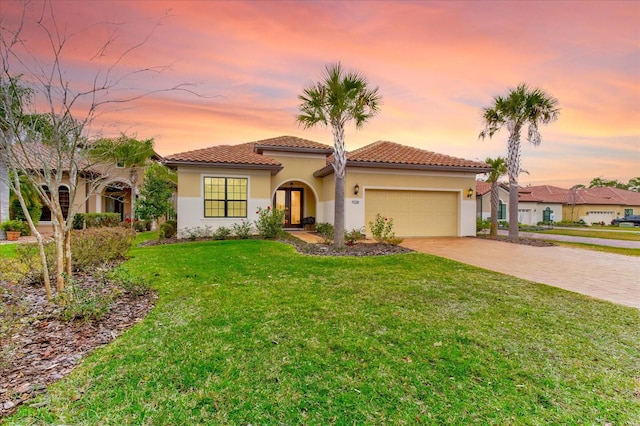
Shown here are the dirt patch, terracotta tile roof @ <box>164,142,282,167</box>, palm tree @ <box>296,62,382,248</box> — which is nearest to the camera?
the dirt patch

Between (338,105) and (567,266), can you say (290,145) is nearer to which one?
(338,105)

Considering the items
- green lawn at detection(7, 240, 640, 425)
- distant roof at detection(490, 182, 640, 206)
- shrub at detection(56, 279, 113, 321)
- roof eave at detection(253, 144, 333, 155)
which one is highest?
roof eave at detection(253, 144, 333, 155)

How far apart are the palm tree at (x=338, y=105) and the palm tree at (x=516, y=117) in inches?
326

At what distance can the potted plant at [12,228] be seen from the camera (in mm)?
14789

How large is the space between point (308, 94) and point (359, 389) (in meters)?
9.92

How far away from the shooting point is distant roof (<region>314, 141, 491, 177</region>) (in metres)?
15.2

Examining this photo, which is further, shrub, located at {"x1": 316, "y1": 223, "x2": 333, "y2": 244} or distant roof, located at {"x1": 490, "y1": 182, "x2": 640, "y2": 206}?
distant roof, located at {"x1": 490, "y1": 182, "x2": 640, "y2": 206}

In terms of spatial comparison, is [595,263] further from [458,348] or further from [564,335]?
[458,348]

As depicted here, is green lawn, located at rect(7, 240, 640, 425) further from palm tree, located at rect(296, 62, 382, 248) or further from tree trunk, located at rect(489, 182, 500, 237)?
tree trunk, located at rect(489, 182, 500, 237)

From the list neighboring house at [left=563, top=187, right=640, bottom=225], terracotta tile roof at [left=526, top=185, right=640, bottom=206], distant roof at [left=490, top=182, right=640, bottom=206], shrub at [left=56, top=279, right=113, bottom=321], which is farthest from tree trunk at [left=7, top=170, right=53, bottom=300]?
neighboring house at [left=563, top=187, right=640, bottom=225]

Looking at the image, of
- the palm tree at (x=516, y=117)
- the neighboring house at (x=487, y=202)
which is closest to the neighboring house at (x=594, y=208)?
the neighboring house at (x=487, y=202)

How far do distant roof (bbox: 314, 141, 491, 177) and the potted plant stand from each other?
15397 millimetres

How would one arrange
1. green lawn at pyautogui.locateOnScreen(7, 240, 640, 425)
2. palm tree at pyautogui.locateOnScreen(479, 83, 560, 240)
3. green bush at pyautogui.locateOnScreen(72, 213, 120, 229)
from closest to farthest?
green lawn at pyautogui.locateOnScreen(7, 240, 640, 425) < palm tree at pyautogui.locateOnScreen(479, 83, 560, 240) < green bush at pyautogui.locateOnScreen(72, 213, 120, 229)

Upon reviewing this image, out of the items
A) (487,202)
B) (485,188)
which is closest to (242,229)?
(487,202)
